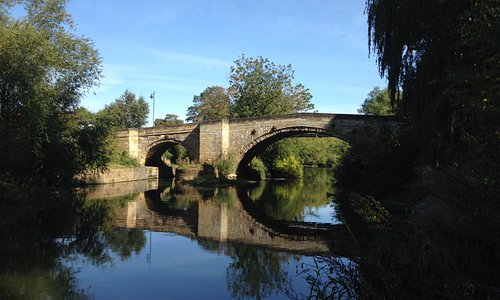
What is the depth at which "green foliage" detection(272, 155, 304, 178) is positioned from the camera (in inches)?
1517

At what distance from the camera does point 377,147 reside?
16.4 m

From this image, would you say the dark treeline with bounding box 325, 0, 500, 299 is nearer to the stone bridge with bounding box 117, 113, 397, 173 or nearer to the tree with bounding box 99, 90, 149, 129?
the stone bridge with bounding box 117, 113, 397, 173

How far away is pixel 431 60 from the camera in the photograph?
32.9 ft

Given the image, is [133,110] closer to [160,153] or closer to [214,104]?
[214,104]

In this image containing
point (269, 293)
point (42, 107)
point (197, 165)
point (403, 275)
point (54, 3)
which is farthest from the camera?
point (197, 165)

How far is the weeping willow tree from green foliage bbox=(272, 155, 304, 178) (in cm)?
2602

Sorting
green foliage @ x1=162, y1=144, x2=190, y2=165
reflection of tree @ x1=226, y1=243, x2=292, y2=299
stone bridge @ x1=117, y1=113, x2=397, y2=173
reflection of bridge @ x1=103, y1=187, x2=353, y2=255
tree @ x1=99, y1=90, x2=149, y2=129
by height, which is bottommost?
reflection of tree @ x1=226, y1=243, x2=292, y2=299

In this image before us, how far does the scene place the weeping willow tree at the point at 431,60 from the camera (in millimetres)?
7582

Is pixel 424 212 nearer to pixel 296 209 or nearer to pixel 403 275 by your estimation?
pixel 403 275

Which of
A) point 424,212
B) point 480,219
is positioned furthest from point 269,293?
point 480,219

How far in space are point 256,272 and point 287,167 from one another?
30.8 m

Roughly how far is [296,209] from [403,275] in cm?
1420

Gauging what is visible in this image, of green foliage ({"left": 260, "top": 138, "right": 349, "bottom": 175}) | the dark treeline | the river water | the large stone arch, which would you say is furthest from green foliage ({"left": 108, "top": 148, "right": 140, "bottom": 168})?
the dark treeline

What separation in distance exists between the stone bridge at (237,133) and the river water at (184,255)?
11549 millimetres
